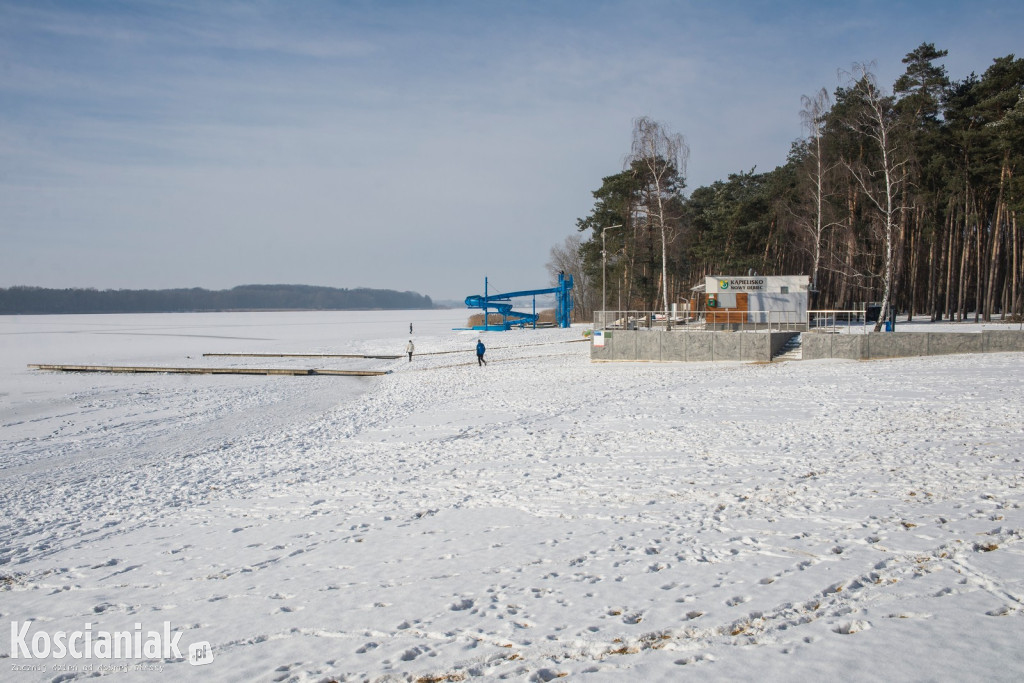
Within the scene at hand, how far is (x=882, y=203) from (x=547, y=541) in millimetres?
40857

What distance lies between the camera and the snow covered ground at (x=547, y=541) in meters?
4.57

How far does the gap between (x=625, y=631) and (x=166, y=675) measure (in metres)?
3.28

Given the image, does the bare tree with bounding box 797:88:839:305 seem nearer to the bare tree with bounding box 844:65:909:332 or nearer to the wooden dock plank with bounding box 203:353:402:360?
the bare tree with bounding box 844:65:909:332

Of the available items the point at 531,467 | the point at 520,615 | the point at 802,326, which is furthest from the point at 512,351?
the point at 520,615

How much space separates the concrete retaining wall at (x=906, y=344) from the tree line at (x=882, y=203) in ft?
12.8

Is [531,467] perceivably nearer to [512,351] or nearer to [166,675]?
[166,675]

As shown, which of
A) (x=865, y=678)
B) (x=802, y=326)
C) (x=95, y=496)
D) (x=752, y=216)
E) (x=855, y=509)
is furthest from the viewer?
(x=752, y=216)

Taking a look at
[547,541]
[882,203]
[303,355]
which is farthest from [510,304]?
[547,541]

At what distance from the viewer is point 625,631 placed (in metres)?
4.81

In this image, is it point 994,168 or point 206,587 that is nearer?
point 206,587

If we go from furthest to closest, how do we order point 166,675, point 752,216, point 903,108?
point 752,216, point 903,108, point 166,675

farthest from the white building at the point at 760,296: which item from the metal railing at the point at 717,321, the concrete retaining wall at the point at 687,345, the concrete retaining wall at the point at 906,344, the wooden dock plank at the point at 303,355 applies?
→ the wooden dock plank at the point at 303,355

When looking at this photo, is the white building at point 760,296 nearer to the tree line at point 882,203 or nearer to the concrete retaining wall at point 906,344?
the tree line at point 882,203

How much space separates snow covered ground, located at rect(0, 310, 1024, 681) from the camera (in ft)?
15.0
